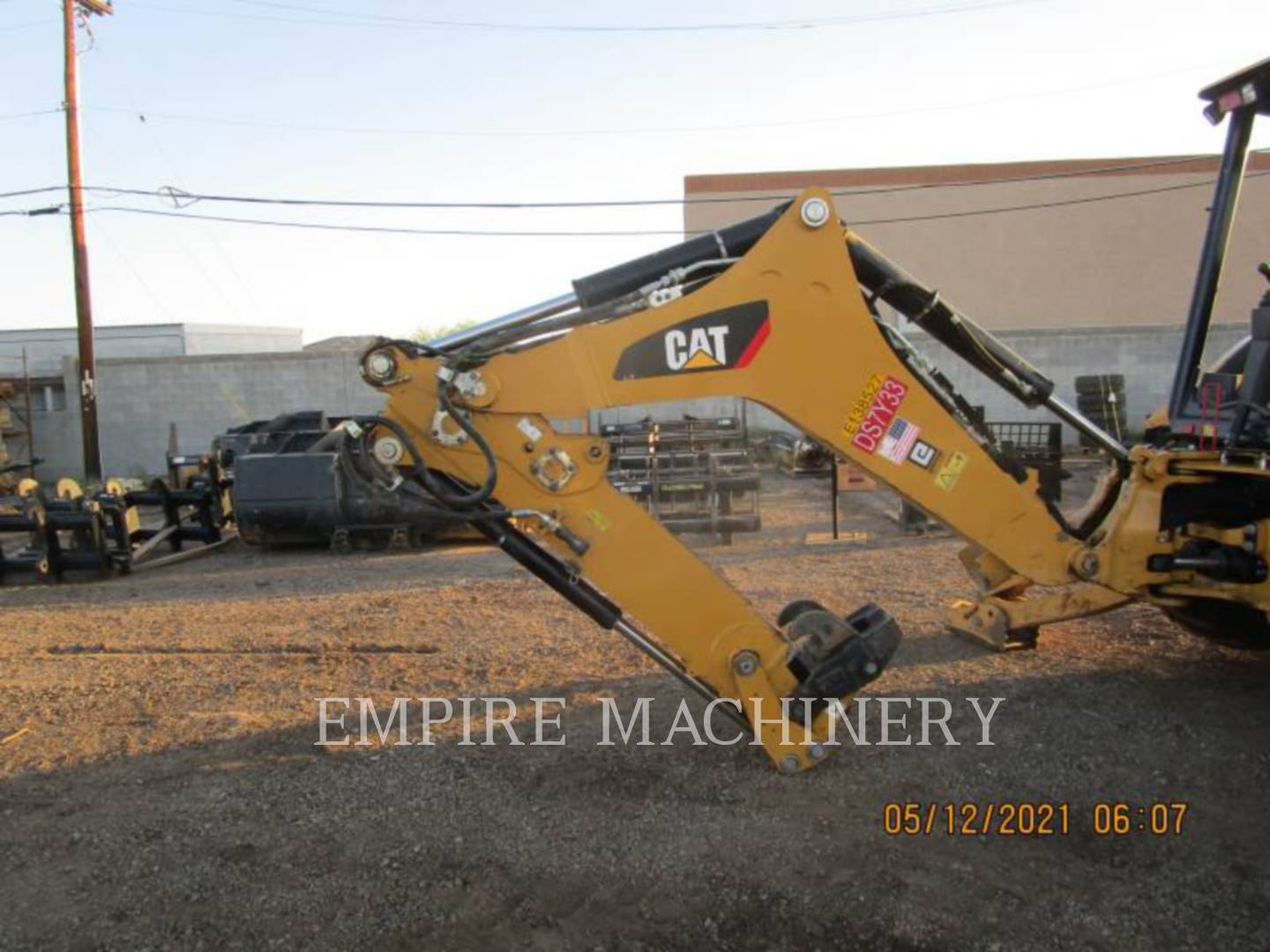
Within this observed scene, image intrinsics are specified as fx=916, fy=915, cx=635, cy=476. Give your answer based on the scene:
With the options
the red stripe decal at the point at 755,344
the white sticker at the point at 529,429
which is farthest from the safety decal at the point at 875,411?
the white sticker at the point at 529,429

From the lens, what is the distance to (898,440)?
11.8ft

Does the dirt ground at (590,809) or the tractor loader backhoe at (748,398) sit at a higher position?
the tractor loader backhoe at (748,398)

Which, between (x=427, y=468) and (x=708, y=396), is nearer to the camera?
(x=427, y=468)

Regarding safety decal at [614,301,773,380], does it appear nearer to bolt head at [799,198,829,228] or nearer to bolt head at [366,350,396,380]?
bolt head at [799,198,829,228]

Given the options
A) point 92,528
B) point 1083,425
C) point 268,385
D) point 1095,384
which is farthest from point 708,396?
point 268,385

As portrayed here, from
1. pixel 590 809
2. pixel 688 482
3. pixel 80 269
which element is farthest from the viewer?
pixel 80 269

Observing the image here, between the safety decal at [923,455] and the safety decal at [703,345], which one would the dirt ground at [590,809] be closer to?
the safety decal at [923,455]

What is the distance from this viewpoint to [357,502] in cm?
1045

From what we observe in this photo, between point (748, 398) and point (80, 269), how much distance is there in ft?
62.2

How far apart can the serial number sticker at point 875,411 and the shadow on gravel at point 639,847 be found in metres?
1.53

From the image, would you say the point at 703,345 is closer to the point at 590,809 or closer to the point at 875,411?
the point at 875,411

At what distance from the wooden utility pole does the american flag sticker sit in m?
18.6

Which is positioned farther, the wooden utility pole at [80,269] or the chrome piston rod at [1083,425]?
the wooden utility pole at [80,269]

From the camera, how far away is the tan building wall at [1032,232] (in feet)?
109
